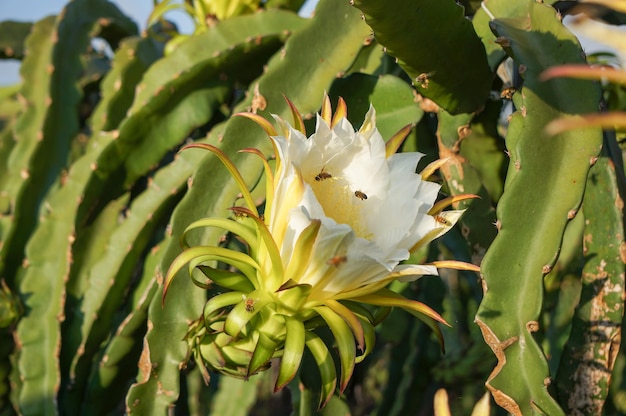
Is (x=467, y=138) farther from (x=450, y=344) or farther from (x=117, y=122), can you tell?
(x=117, y=122)

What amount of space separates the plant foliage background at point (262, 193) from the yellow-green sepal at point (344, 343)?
19 cm

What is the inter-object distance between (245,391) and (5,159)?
35.9 inches

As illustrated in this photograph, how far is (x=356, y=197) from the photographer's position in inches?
31.0

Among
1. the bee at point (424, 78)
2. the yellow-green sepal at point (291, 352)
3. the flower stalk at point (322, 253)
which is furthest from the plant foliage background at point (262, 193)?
the yellow-green sepal at point (291, 352)

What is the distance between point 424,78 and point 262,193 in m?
0.30

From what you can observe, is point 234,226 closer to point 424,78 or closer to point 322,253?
point 322,253

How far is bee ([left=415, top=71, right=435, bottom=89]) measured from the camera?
3.04ft

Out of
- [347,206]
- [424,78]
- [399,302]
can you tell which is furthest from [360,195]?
[424,78]

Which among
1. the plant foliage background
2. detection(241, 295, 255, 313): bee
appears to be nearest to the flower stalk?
detection(241, 295, 255, 313): bee

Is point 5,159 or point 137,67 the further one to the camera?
point 5,159

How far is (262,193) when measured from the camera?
1003 millimetres

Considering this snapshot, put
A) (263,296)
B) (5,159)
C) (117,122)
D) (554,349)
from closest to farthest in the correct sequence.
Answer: (263,296) → (554,349) → (117,122) → (5,159)

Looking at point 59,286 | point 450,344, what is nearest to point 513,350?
point 450,344

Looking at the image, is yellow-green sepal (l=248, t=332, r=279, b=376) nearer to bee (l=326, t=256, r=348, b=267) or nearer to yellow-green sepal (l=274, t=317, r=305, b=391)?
yellow-green sepal (l=274, t=317, r=305, b=391)
